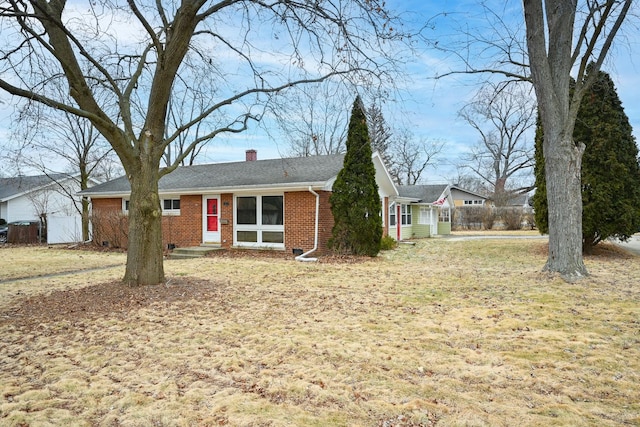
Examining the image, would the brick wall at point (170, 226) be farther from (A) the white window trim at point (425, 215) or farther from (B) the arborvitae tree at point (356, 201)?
(A) the white window trim at point (425, 215)

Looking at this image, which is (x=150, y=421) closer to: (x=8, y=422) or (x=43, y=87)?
(x=8, y=422)

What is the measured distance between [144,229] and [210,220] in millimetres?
8994

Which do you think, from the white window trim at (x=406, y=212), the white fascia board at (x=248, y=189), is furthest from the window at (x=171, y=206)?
the white window trim at (x=406, y=212)

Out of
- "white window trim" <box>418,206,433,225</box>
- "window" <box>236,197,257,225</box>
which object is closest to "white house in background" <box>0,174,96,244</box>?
"window" <box>236,197,257,225</box>

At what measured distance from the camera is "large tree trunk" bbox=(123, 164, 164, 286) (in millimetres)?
7426

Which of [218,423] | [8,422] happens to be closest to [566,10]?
[218,423]

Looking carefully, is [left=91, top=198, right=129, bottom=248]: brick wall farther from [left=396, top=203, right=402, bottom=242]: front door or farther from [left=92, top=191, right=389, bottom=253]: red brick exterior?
[left=396, top=203, right=402, bottom=242]: front door

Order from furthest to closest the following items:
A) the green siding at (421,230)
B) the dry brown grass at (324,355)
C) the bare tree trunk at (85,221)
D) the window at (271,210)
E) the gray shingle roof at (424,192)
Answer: the gray shingle roof at (424,192) < the green siding at (421,230) < the bare tree trunk at (85,221) < the window at (271,210) < the dry brown grass at (324,355)

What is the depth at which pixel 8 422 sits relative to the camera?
2943 millimetres

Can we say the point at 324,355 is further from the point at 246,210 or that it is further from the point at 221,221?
the point at 221,221

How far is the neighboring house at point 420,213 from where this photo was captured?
2271 centimetres

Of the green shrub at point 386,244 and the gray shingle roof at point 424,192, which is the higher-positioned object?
the gray shingle roof at point 424,192

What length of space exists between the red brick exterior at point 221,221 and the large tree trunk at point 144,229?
6.99 metres

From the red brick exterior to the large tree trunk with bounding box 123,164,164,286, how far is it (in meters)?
6.99
